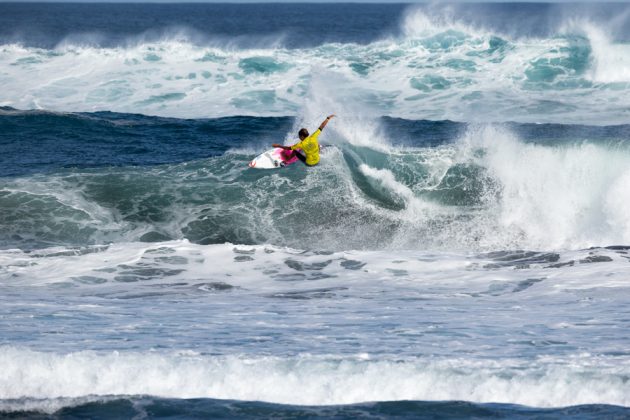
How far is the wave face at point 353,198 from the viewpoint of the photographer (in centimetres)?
1717

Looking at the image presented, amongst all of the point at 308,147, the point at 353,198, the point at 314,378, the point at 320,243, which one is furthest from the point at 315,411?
the point at 353,198

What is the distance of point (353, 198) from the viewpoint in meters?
18.9

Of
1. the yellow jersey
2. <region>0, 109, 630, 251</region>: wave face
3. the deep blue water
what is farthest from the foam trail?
the deep blue water

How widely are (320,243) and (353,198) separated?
2131 millimetres

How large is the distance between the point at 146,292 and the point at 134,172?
809 centimetres

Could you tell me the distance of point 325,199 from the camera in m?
18.9

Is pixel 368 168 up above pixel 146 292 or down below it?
above

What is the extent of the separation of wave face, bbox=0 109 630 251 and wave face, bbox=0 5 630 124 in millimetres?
9366

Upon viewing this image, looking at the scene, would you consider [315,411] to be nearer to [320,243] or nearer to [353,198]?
[320,243]

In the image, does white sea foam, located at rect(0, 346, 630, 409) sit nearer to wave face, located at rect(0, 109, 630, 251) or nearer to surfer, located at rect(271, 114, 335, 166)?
wave face, located at rect(0, 109, 630, 251)

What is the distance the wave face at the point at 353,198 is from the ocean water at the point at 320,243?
0.20 ft

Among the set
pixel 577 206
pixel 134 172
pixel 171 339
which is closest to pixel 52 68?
pixel 134 172

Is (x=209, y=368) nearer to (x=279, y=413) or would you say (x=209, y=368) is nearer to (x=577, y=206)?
(x=279, y=413)

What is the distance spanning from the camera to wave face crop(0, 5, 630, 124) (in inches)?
1253
